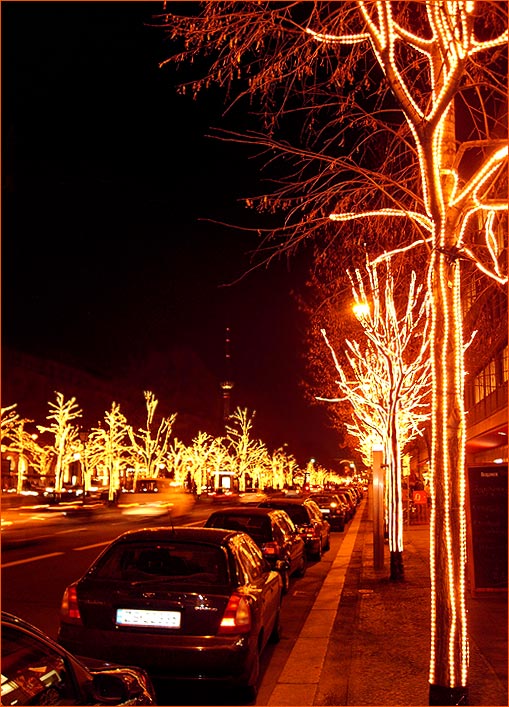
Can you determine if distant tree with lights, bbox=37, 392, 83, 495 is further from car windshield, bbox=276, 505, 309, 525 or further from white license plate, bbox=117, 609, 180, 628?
white license plate, bbox=117, 609, 180, 628

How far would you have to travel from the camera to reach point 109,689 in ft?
15.2

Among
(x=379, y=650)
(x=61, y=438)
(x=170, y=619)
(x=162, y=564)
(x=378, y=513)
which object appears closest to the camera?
(x=170, y=619)

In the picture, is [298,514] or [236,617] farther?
[298,514]

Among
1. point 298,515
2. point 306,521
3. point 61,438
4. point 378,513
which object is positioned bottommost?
point 306,521

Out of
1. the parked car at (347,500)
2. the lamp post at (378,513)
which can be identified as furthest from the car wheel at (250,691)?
the parked car at (347,500)

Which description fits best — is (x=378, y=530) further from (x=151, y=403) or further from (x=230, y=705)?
(x=151, y=403)

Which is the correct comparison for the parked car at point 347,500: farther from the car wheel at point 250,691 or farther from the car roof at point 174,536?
the car wheel at point 250,691

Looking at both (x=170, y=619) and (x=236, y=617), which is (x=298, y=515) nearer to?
(x=236, y=617)

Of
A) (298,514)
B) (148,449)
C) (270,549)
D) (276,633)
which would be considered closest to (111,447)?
(148,449)

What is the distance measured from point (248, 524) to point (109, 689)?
1020cm

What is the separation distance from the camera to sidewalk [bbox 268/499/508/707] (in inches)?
279

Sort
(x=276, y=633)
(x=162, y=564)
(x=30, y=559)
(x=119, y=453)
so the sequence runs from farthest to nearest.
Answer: (x=119, y=453)
(x=30, y=559)
(x=276, y=633)
(x=162, y=564)

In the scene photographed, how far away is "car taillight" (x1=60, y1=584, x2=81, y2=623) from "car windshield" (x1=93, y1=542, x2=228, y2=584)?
0.30 meters

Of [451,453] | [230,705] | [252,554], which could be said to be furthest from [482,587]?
[451,453]
